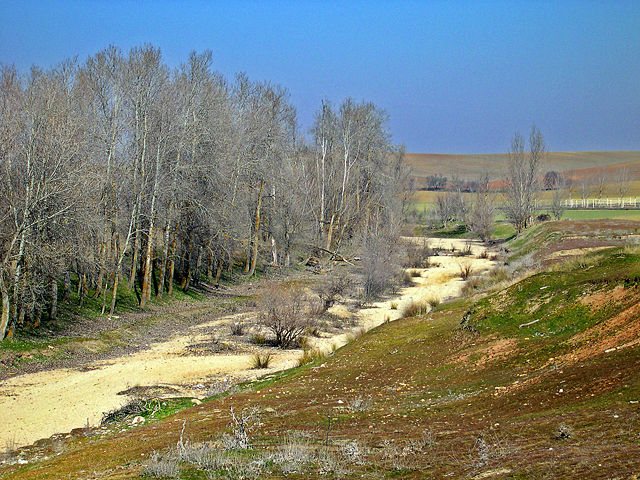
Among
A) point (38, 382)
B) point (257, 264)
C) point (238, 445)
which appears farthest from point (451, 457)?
point (257, 264)

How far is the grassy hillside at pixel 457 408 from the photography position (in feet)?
20.9

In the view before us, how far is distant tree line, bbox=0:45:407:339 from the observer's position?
2012 cm

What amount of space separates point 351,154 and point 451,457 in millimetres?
50973

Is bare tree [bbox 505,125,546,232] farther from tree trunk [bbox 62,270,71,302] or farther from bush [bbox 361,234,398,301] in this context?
tree trunk [bbox 62,270,71,302]

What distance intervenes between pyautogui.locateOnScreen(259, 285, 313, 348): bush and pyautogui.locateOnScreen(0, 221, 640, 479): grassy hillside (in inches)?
160

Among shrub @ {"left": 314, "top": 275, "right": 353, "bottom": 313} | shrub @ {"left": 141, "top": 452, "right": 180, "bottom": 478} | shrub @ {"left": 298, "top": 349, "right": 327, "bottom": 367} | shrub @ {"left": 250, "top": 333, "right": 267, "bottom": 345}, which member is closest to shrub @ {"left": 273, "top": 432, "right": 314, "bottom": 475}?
shrub @ {"left": 141, "top": 452, "right": 180, "bottom": 478}

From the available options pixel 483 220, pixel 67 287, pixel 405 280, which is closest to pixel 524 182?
pixel 483 220

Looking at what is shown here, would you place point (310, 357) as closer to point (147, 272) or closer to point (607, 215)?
point (147, 272)

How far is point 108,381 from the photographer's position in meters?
16.9

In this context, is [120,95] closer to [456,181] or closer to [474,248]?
[474,248]

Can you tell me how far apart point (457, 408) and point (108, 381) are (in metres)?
11.0

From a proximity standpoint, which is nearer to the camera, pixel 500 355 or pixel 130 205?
pixel 500 355

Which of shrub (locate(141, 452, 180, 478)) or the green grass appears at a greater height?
the green grass

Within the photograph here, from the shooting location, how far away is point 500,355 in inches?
502
